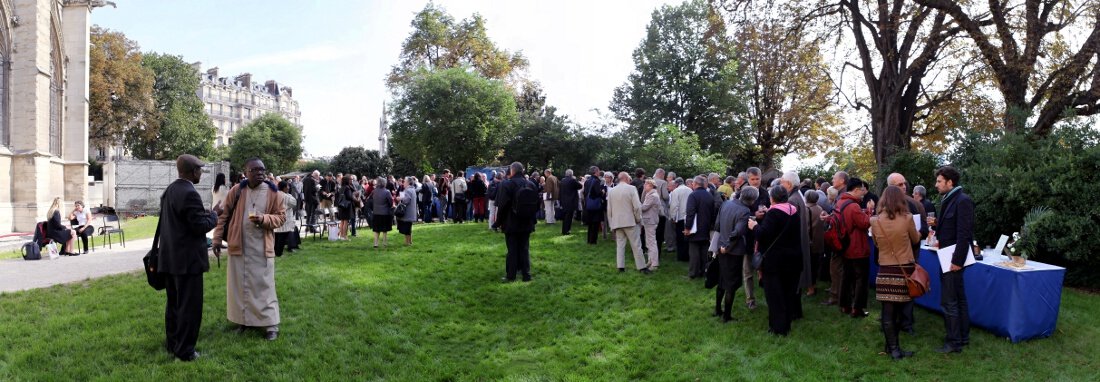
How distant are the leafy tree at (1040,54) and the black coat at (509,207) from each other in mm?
11769

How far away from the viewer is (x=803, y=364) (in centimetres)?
623

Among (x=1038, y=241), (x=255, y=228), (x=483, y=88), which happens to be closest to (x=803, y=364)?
(x=255, y=228)

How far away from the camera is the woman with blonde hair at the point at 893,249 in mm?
6008

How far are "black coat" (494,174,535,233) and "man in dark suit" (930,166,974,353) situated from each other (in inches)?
218

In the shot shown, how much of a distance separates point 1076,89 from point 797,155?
23441mm

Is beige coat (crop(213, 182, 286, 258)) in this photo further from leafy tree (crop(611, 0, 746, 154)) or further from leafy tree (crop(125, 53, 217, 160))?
leafy tree (crop(125, 53, 217, 160))

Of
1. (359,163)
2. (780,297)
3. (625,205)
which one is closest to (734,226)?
(780,297)

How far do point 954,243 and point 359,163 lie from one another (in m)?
53.3

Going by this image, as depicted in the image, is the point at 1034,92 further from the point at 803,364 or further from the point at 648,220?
the point at 803,364

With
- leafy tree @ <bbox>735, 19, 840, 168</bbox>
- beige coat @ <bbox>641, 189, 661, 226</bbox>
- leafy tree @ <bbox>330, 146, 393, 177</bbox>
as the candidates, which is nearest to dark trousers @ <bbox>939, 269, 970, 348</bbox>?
beige coat @ <bbox>641, 189, 661, 226</bbox>

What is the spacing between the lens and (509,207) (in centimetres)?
977

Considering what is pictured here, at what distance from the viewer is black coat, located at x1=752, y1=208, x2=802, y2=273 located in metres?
6.71

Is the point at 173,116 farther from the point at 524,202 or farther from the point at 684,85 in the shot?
the point at 524,202

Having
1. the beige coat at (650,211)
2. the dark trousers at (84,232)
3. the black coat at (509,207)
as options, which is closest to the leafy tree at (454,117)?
the dark trousers at (84,232)
